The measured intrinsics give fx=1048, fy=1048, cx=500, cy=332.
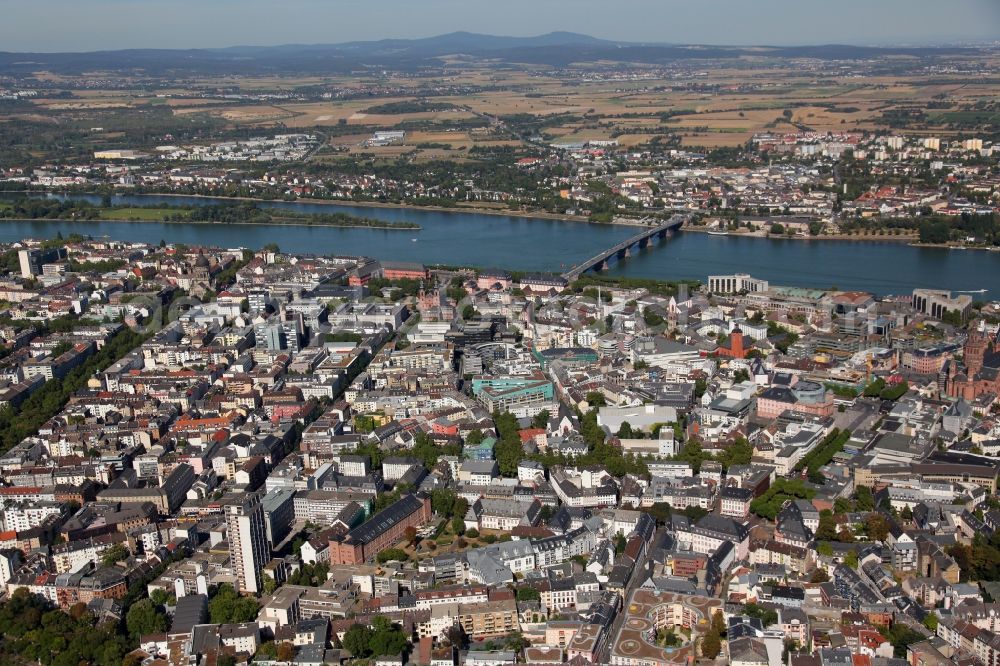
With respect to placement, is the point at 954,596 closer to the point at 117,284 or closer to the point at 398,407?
the point at 398,407

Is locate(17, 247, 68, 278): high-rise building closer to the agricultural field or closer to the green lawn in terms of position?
the green lawn

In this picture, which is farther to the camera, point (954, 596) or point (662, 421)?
point (662, 421)

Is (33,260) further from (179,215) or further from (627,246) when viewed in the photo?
(627,246)

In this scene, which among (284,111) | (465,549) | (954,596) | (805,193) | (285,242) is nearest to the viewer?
(954,596)

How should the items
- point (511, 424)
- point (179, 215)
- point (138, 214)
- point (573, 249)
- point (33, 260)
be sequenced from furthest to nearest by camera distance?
point (138, 214), point (179, 215), point (573, 249), point (33, 260), point (511, 424)

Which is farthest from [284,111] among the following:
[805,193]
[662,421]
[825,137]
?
[662,421]

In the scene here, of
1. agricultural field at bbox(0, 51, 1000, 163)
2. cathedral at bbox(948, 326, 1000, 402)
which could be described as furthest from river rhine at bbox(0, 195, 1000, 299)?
agricultural field at bbox(0, 51, 1000, 163)

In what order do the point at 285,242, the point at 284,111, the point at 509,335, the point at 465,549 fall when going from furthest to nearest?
the point at 284,111 < the point at 285,242 < the point at 509,335 < the point at 465,549

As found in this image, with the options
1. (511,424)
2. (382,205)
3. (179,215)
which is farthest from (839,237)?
(179,215)
